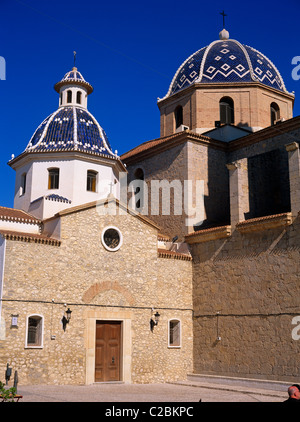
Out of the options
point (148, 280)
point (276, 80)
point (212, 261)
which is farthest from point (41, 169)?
point (276, 80)

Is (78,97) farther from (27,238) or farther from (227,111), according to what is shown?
(27,238)

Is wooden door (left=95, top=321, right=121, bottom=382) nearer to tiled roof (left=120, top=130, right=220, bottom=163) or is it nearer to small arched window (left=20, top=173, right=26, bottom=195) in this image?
small arched window (left=20, top=173, right=26, bottom=195)

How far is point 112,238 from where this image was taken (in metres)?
17.1

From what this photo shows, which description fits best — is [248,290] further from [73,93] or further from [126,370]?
[73,93]

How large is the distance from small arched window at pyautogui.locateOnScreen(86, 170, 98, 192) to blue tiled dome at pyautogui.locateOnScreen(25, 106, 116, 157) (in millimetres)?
816

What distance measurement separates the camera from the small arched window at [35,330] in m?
14.7

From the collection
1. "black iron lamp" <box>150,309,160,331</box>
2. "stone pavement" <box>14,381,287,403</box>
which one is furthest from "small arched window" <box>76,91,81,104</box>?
"stone pavement" <box>14,381,287,403</box>

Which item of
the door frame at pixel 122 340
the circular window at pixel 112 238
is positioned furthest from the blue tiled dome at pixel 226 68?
the door frame at pixel 122 340

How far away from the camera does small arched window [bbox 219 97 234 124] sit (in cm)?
2309

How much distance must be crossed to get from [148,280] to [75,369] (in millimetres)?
4028

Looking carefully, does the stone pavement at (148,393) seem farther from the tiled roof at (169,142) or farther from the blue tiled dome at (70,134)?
the tiled roof at (169,142)

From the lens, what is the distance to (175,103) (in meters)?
24.4

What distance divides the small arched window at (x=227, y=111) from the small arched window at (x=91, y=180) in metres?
7.38

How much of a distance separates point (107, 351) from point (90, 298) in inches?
75.5
